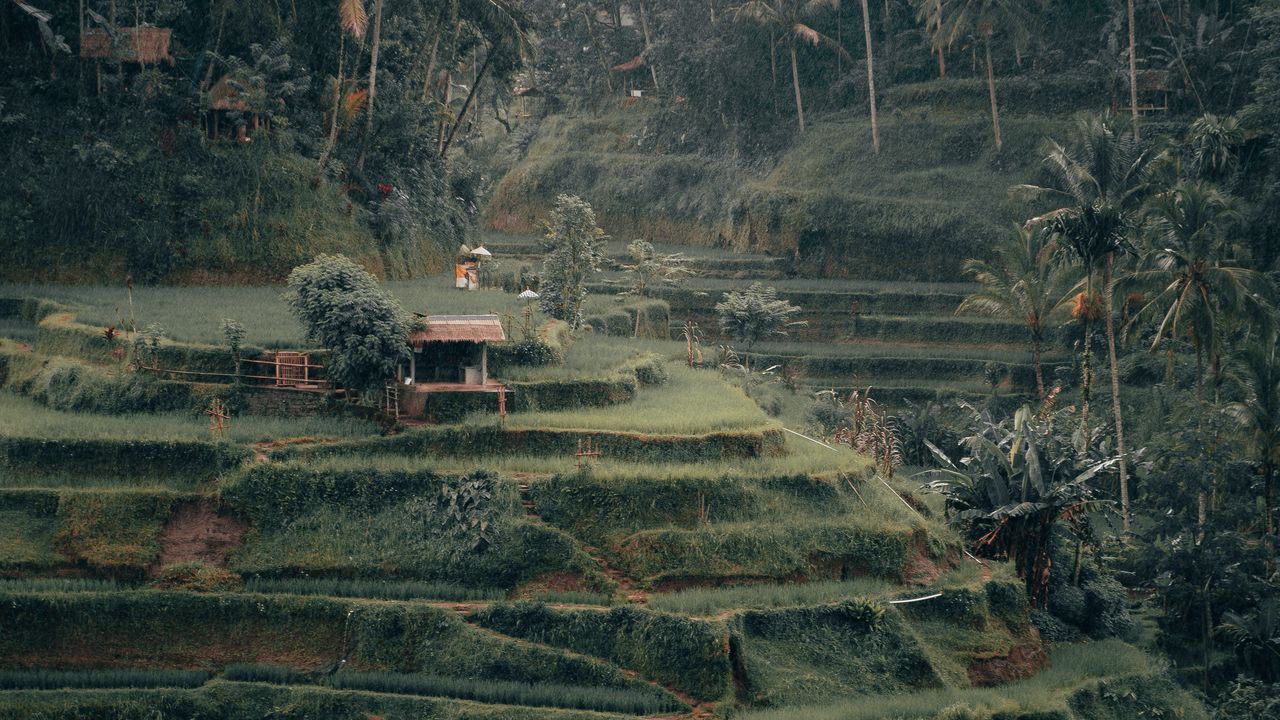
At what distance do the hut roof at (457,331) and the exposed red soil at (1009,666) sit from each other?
422 inches

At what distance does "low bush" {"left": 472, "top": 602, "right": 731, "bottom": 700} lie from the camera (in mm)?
24656

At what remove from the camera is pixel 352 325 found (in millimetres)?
28953

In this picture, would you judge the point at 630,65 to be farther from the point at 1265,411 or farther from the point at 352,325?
the point at 352,325

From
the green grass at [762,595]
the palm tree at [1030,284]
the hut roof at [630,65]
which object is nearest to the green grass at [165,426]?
the green grass at [762,595]

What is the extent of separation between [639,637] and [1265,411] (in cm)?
1598

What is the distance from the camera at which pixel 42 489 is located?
2700cm

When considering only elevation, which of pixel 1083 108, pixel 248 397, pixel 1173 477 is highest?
pixel 1083 108

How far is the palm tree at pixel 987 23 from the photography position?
55.1 m

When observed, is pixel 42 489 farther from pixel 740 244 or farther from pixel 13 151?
pixel 740 244

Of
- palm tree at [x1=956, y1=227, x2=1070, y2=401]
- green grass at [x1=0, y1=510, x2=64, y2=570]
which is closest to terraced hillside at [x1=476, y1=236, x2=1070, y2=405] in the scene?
palm tree at [x1=956, y1=227, x2=1070, y2=401]

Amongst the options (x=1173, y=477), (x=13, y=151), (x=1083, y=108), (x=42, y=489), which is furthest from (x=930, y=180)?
(x=42, y=489)

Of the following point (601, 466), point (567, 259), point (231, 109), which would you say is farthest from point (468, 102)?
point (601, 466)

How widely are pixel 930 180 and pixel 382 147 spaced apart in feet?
68.4

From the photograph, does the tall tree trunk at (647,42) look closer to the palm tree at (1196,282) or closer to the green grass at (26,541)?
the palm tree at (1196,282)
